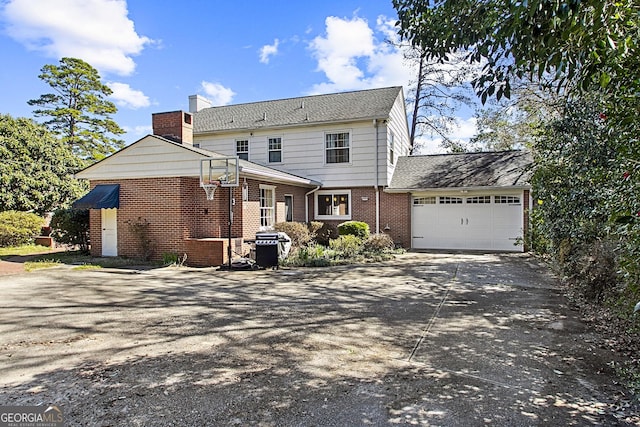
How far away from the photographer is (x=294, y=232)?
45.6 feet

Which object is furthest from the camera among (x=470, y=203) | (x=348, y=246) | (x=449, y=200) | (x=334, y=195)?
(x=334, y=195)

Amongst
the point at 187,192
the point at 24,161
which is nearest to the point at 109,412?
the point at 187,192

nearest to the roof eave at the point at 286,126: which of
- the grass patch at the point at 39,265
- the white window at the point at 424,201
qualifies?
the white window at the point at 424,201

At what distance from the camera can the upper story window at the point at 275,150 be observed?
1753cm

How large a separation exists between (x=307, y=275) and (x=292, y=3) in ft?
25.8

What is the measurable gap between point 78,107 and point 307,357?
112 feet

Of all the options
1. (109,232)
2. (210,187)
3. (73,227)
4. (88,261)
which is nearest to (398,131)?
(210,187)

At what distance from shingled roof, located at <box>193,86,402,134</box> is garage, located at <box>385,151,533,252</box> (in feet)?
10.9

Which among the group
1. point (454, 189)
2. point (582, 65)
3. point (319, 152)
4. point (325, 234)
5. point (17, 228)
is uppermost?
point (319, 152)

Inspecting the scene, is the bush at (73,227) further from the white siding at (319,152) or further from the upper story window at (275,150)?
the upper story window at (275,150)

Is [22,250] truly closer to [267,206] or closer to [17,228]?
[17,228]

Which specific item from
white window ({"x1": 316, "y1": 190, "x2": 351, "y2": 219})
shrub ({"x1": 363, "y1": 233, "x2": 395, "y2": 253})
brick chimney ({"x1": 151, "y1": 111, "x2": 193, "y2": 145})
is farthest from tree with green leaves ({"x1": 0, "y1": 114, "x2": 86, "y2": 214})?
shrub ({"x1": 363, "y1": 233, "x2": 395, "y2": 253})

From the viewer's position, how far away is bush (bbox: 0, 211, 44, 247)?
15.3 metres

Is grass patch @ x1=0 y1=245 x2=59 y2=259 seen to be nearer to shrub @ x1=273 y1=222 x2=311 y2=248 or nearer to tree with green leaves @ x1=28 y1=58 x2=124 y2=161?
shrub @ x1=273 y1=222 x2=311 y2=248
